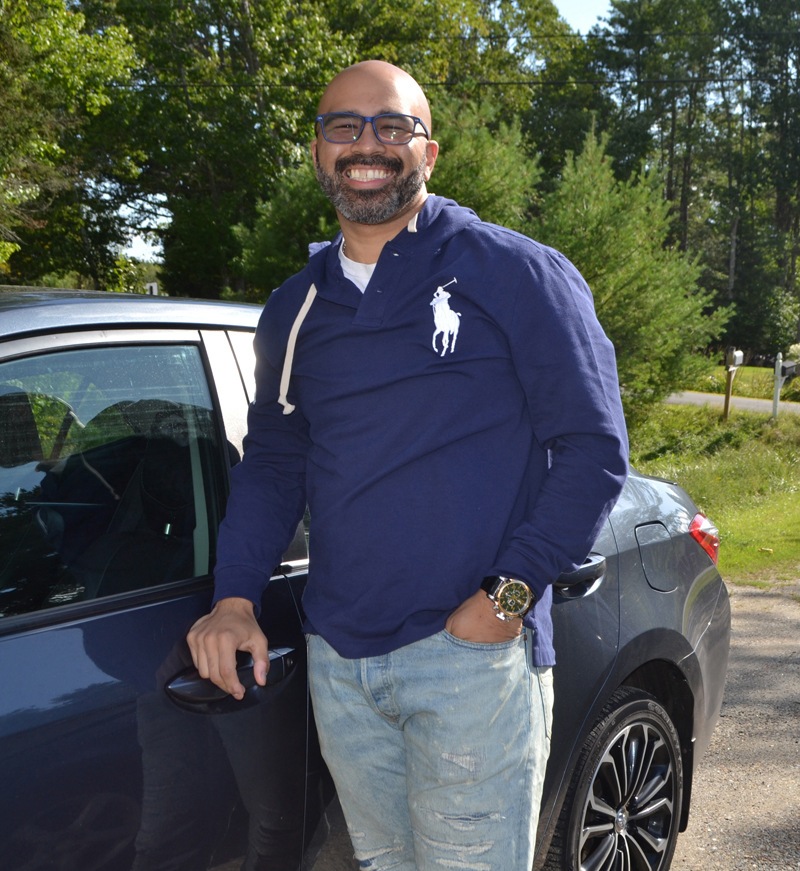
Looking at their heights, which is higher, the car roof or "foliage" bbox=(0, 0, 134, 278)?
"foliage" bbox=(0, 0, 134, 278)

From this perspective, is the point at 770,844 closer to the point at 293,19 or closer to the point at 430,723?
the point at 430,723

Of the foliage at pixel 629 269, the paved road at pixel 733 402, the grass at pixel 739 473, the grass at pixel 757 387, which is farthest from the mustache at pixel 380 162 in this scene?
the grass at pixel 757 387

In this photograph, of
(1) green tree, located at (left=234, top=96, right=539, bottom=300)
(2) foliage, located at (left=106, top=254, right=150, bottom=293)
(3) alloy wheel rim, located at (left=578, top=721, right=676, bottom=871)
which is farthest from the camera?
(2) foliage, located at (left=106, top=254, right=150, bottom=293)

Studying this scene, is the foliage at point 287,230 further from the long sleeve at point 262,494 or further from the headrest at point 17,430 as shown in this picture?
the headrest at point 17,430

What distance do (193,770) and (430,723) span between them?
0.43m

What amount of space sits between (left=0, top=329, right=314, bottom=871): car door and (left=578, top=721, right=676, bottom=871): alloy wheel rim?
95 centimetres

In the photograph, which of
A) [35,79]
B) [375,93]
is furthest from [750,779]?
[35,79]

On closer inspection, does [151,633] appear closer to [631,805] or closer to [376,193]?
[376,193]

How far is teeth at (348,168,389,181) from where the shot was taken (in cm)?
182

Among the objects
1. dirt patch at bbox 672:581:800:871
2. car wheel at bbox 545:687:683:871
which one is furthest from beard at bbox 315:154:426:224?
dirt patch at bbox 672:581:800:871

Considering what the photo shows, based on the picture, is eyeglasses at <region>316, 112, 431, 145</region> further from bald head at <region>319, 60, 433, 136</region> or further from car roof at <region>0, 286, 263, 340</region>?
car roof at <region>0, 286, 263, 340</region>

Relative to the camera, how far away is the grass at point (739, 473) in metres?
6.98

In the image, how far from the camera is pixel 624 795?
238cm

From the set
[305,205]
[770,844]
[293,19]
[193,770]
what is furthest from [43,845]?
[293,19]
